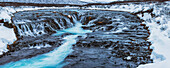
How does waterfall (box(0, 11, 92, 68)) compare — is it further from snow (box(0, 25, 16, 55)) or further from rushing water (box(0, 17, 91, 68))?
snow (box(0, 25, 16, 55))

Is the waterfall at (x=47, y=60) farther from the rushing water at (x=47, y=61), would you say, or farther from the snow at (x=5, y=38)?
the snow at (x=5, y=38)

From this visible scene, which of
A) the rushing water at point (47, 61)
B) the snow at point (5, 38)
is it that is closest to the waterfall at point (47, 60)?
the rushing water at point (47, 61)

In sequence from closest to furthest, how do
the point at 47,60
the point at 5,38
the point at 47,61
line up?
the point at 47,61 → the point at 47,60 → the point at 5,38

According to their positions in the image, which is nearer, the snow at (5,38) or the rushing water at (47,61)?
the rushing water at (47,61)

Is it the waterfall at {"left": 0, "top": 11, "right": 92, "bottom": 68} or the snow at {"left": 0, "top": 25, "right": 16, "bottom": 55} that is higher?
the snow at {"left": 0, "top": 25, "right": 16, "bottom": 55}

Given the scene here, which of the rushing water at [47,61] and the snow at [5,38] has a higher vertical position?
the snow at [5,38]

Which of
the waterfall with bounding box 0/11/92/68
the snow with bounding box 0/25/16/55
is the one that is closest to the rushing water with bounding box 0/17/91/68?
the waterfall with bounding box 0/11/92/68

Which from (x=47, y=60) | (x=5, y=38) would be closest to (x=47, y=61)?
(x=47, y=60)

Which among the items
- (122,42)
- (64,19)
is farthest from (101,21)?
(122,42)

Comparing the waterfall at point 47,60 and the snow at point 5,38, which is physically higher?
the snow at point 5,38

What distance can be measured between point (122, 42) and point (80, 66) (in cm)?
395

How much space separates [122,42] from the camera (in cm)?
1005

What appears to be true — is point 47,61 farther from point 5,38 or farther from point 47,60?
point 5,38

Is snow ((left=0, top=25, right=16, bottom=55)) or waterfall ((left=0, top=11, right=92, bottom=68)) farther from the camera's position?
snow ((left=0, top=25, right=16, bottom=55))
